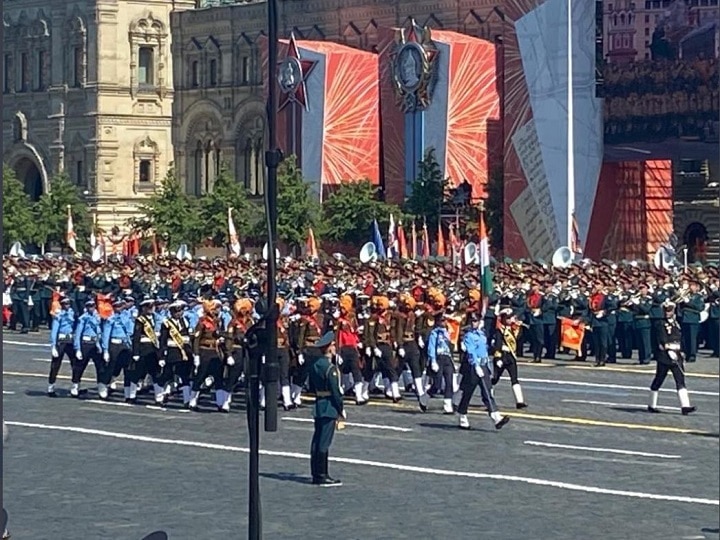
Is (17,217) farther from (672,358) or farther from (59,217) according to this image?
(672,358)

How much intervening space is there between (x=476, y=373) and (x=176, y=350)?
17.5ft

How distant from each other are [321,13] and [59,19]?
44.1 feet

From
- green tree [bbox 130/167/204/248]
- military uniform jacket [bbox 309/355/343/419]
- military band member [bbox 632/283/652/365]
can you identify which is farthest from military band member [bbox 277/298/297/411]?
green tree [bbox 130/167/204/248]

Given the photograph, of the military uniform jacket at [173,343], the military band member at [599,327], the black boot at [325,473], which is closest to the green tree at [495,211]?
the military band member at [599,327]

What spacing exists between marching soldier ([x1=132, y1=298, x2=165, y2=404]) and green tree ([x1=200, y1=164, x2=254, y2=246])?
107 ft

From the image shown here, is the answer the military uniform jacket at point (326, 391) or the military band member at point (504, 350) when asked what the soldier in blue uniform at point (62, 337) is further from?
the military uniform jacket at point (326, 391)

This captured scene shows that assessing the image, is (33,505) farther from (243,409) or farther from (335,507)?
(243,409)

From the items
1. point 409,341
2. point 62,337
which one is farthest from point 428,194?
point 409,341

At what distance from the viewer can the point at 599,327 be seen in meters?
31.7

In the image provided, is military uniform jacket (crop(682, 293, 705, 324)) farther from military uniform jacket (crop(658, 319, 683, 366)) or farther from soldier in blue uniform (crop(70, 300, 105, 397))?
soldier in blue uniform (crop(70, 300, 105, 397))

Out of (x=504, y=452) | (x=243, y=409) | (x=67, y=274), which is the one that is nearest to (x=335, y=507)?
(x=504, y=452)

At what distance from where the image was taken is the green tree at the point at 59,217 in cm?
6762

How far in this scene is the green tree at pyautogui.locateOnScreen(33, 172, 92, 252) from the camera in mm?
67625

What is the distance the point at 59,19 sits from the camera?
7650cm
